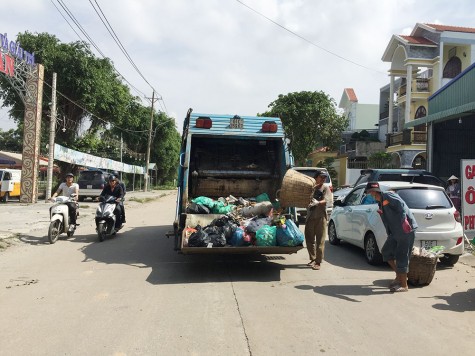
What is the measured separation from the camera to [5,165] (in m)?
39.4

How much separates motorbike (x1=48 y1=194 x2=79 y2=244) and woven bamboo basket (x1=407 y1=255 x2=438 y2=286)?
25.0 ft

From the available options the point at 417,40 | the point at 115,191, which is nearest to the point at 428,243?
the point at 115,191

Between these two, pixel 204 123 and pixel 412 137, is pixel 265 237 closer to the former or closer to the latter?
pixel 204 123

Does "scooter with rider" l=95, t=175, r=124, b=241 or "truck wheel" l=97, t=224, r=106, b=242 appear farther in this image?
"scooter with rider" l=95, t=175, r=124, b=241

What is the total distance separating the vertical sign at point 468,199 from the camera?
30.9 feet

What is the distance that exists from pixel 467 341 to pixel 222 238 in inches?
142

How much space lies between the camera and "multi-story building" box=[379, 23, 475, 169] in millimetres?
27391

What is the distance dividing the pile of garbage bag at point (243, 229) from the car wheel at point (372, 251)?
1655 mm

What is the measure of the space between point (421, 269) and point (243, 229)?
2.77 m

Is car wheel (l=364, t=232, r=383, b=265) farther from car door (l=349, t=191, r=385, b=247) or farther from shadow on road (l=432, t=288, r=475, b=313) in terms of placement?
shadow on road (l=432, t=288, r=475, b=313)

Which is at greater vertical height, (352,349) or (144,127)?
(144,127)

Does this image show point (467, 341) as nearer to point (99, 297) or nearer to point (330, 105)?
point (99, 297)

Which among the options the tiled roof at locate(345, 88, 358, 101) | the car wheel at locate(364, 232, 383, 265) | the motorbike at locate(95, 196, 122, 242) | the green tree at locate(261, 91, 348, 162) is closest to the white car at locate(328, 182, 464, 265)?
the car wheel at locate(364, 232, 383, 265)

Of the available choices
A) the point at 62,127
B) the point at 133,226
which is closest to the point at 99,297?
the point at 133,226
